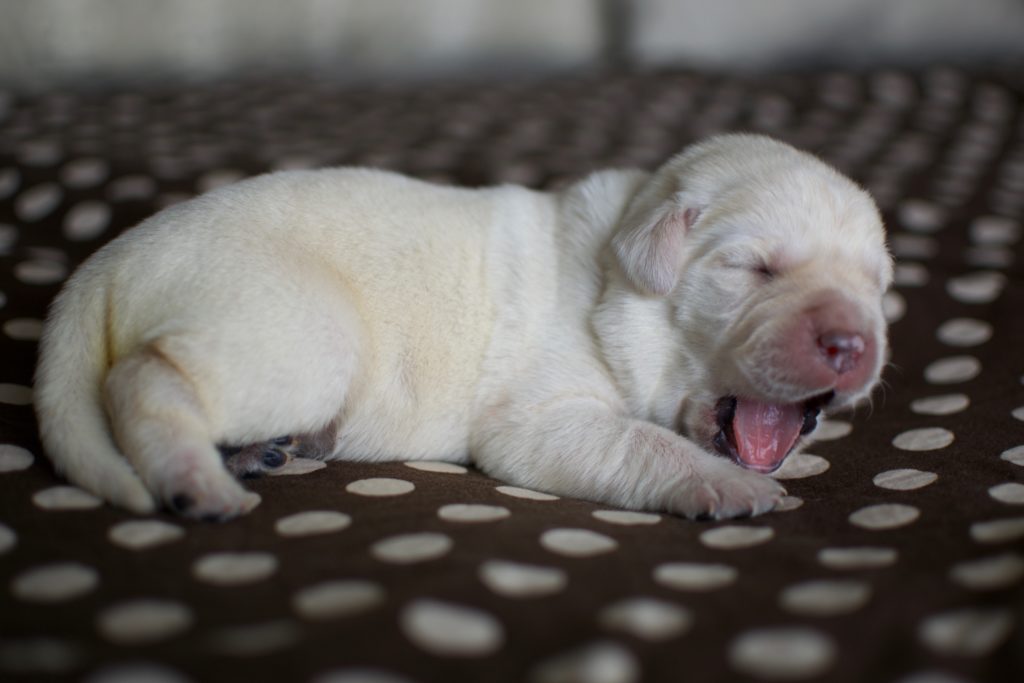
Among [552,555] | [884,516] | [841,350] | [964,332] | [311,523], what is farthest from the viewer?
[964,332]

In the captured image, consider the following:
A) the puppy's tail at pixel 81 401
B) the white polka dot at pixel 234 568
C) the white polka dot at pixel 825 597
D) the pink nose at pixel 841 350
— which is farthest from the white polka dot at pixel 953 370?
the puppy's tail at pixel 81 401

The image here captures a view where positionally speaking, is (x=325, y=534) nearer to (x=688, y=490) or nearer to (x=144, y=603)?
(x=144, y=603)

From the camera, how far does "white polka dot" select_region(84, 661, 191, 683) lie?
1.09 meters

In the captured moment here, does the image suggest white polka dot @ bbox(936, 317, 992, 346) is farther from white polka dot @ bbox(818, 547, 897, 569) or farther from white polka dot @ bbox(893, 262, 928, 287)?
white polka dot @ bbox(818, 547, 897, 569)

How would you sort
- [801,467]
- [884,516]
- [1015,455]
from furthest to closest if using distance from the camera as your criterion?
[801,467], [1015,455], [884,516]

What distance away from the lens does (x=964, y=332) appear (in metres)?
2.66

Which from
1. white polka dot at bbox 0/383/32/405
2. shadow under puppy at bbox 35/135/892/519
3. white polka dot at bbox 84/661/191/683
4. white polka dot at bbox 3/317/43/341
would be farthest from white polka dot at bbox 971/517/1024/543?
white polka dot at bbox 3/317/43/341

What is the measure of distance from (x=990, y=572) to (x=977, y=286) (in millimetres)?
1679

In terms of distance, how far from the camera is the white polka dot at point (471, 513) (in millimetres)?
1605

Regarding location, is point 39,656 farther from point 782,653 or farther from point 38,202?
point 38,202

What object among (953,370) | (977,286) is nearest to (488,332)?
(953,370)

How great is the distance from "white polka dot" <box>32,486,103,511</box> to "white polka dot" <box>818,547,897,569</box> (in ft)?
3.82

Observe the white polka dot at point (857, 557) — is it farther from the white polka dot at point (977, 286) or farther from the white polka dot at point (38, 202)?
the white polka dot at point (38, 202)

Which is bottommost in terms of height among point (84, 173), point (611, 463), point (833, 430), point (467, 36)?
point (833, 430)
